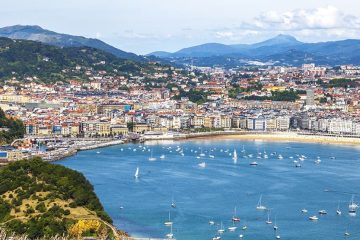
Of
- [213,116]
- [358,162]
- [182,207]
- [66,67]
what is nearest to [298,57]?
[66,67]

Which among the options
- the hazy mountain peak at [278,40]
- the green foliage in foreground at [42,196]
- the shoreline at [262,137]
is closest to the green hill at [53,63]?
the shoreline at [262,137]

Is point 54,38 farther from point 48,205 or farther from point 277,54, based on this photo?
point 48,205

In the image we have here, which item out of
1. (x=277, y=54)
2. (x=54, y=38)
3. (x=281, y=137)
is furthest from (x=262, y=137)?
(x=277, y=54)

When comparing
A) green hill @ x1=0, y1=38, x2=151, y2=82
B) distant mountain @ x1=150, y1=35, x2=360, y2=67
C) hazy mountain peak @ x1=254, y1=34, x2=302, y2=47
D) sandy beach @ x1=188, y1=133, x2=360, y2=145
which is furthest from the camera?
hazy mountain peak @ x1=254, y1=34, x2=302, y2=47

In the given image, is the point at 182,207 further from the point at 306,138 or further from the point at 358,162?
the point at 306,138

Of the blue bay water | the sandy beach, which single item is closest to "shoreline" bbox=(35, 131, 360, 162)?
the sandy beach

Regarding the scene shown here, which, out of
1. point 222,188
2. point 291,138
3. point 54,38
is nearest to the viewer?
point 222,188

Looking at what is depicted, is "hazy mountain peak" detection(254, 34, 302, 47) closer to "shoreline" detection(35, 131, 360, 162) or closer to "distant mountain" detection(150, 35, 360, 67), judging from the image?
"distant mountain" detection(150, 35, 360, 67)
